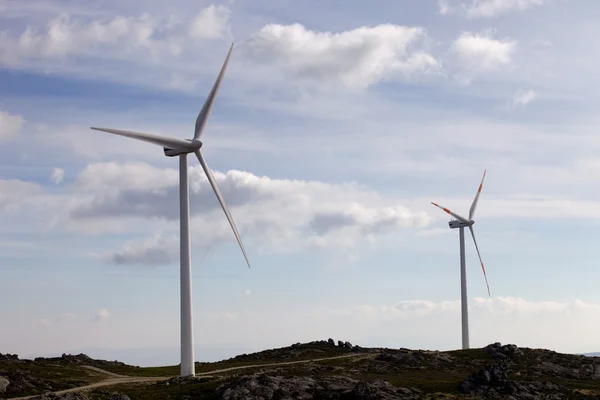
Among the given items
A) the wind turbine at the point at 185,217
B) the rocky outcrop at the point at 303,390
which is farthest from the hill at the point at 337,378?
the wind turbine at the point at 185,217

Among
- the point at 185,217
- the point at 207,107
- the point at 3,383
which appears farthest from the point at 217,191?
the point at 3,383

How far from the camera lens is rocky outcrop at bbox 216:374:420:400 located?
392 ft

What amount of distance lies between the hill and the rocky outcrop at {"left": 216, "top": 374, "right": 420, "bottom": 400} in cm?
16

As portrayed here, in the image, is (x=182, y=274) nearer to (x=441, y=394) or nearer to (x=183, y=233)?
(x=183, y=233)

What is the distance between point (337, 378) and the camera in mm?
133750

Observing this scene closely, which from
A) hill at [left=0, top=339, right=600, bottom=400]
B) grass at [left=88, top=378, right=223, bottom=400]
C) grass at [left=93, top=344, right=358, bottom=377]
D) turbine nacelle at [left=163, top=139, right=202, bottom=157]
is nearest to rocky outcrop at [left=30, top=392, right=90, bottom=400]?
hill at [left=0, top=339, right=600, bottom=400]

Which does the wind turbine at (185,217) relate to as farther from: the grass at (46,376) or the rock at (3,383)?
the rock at (3,383)

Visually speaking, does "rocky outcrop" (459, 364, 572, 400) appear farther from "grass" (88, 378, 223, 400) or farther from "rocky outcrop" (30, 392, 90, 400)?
"rocky outcrop" (30, 392, 90, 400)

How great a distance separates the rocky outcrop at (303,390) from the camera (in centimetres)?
11944

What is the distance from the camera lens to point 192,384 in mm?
129125

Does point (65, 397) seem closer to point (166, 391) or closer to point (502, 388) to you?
point (166, 391)

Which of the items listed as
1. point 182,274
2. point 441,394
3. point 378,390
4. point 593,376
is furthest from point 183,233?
point 593,376

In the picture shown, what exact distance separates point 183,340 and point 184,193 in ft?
83.4

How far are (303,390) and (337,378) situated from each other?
11.7m
